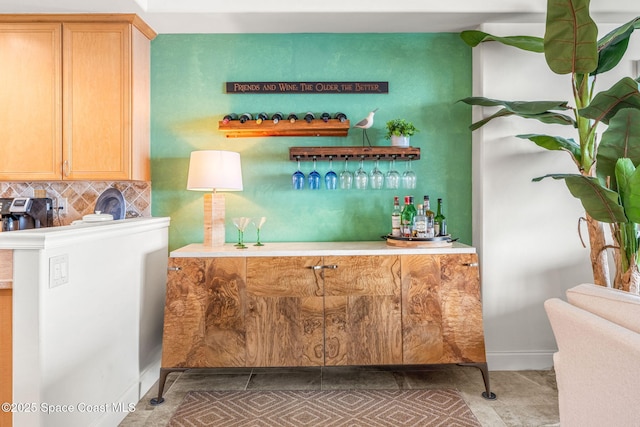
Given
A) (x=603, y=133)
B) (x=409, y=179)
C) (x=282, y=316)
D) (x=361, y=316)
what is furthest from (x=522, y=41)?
(x=282, y=316)

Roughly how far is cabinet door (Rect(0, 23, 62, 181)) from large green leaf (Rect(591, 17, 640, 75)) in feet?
11.1

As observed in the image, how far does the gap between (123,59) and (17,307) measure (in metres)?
1.77

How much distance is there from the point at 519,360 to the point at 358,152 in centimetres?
185

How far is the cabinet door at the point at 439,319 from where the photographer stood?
235 centimetres

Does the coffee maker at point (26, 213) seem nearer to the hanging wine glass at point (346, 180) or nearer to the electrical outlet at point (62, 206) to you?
→ the electrical outlet at point (62, 206)

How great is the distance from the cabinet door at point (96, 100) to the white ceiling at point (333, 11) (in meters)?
0.17

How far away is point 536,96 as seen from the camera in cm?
277

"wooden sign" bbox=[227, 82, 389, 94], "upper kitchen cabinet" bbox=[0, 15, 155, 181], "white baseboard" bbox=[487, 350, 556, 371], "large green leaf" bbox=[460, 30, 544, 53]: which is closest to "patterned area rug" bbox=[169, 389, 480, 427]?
"white baseboard" bbox=[487, 350, 556, 371]

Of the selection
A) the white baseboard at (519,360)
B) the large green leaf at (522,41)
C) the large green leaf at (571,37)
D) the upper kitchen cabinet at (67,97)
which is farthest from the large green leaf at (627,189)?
the upper kitchen cabinet at (67,97)

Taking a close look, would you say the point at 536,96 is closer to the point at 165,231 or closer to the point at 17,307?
the point at 165,231

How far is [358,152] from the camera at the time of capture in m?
2.73

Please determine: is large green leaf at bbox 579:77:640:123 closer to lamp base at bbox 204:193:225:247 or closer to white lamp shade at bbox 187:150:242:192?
white lamp shade at bbox 187:150:242:192

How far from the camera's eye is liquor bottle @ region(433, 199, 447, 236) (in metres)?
2.75

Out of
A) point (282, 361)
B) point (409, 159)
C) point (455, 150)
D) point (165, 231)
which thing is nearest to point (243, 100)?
point (165, 231)
